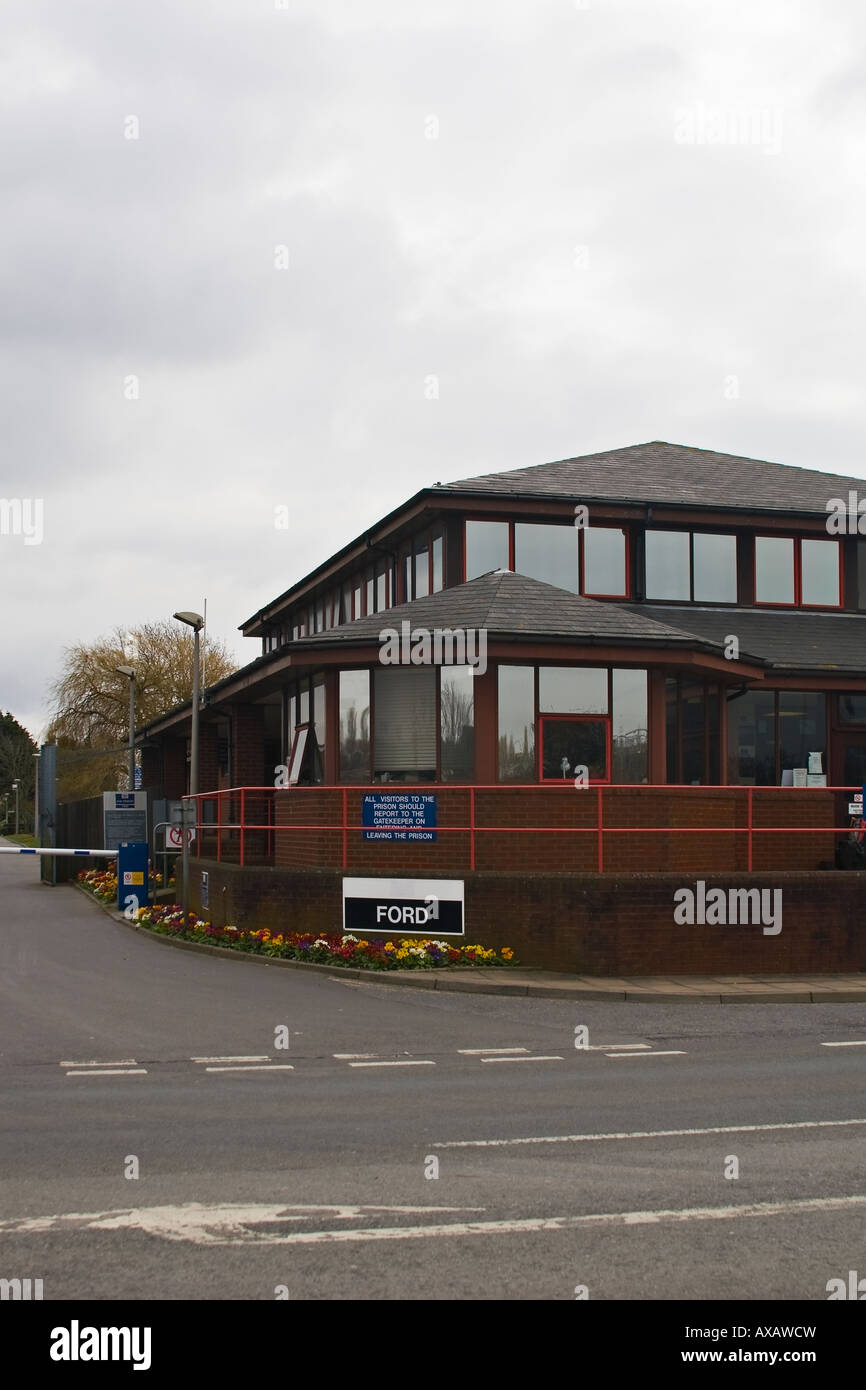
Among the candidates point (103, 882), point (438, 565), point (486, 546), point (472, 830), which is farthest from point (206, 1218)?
point (103, 882)

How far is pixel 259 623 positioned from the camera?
38.3 meters

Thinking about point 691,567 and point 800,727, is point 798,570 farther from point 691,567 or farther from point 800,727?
point 800,727

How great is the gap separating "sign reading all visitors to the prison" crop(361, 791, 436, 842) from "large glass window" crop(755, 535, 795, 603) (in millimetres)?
10458

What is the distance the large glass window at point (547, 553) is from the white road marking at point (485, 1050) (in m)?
13.1

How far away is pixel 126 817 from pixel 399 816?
40.9 ft

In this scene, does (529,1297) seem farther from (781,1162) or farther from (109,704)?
(109,704)

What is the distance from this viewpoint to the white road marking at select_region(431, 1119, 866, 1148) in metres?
7.80

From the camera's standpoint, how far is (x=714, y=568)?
25.4m

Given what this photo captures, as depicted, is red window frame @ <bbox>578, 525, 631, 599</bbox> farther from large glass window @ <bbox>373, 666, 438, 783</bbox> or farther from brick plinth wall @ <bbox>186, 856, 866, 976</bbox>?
brick plinth wall @ <bbox>186, 856, 866, 976</bbox>

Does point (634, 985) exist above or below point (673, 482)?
below

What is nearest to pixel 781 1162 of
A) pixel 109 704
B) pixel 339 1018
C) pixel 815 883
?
pixel 339 1018

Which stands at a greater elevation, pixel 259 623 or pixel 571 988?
pixel 259 623

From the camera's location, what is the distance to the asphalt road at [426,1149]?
5.42 m
